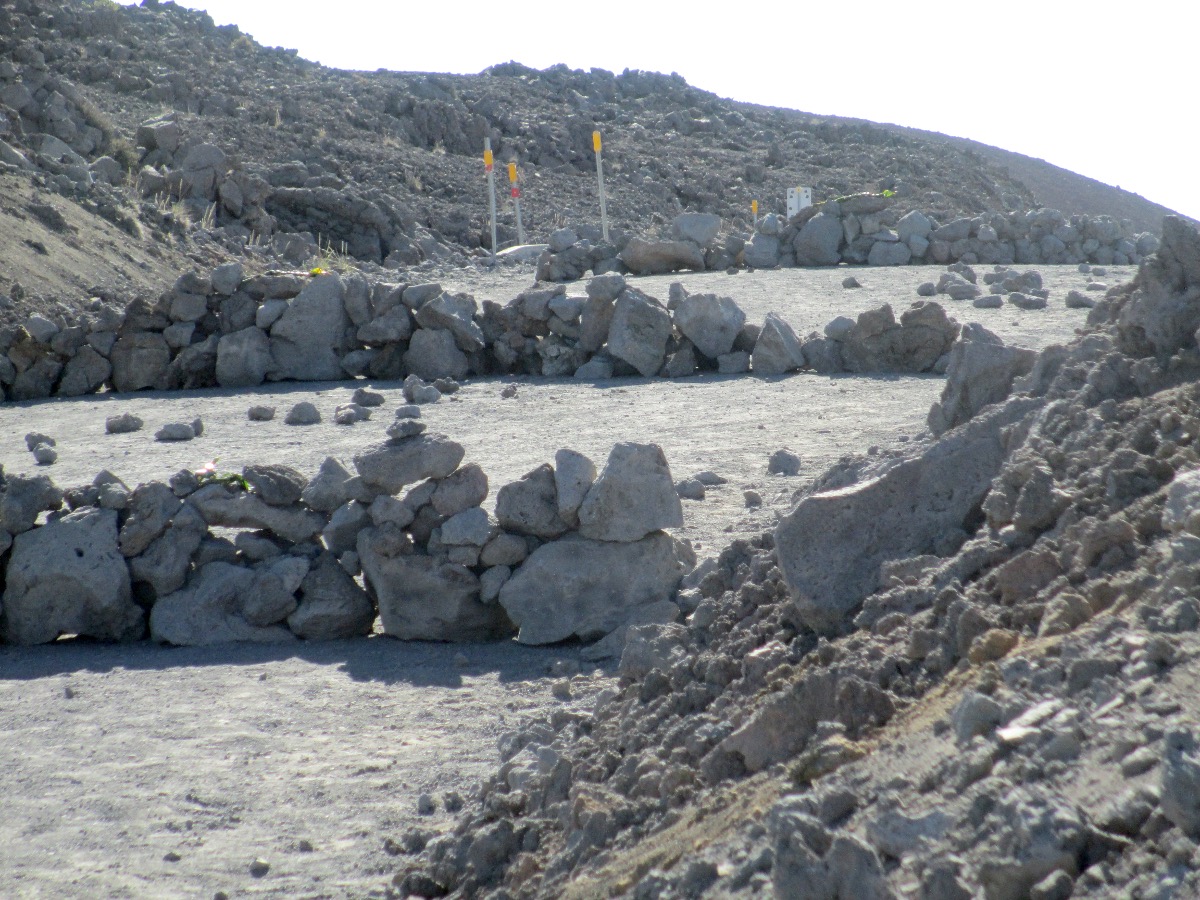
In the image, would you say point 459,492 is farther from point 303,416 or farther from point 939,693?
point 303,416

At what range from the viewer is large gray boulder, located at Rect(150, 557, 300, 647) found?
19.5ft

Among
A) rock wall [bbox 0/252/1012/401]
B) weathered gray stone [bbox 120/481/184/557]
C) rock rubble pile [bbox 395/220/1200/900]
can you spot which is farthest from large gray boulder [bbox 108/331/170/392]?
rock rubble pile [bbox 395/220/1200/900]

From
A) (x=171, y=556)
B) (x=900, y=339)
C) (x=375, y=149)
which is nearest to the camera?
(x=171, y=556)

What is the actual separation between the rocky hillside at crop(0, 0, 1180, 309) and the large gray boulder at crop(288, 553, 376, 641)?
33.2 feet

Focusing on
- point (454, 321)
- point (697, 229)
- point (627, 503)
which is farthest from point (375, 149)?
point (627, 503)

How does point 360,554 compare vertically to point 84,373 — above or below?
above

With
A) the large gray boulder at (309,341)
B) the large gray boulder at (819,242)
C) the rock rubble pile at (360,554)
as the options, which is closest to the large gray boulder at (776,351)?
the large gray boulder at (309,341)

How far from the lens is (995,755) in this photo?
7.52 feet

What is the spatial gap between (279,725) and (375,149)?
84.0ft

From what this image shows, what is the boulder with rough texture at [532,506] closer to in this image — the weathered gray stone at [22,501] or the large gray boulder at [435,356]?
the weathered gray stone at [22,501]

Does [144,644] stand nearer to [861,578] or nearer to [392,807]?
[392,807]

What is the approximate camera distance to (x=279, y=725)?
489cm

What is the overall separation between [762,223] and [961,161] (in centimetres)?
2324

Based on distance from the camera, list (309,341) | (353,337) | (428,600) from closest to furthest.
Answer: (428,600), (309,341), (353,337)
